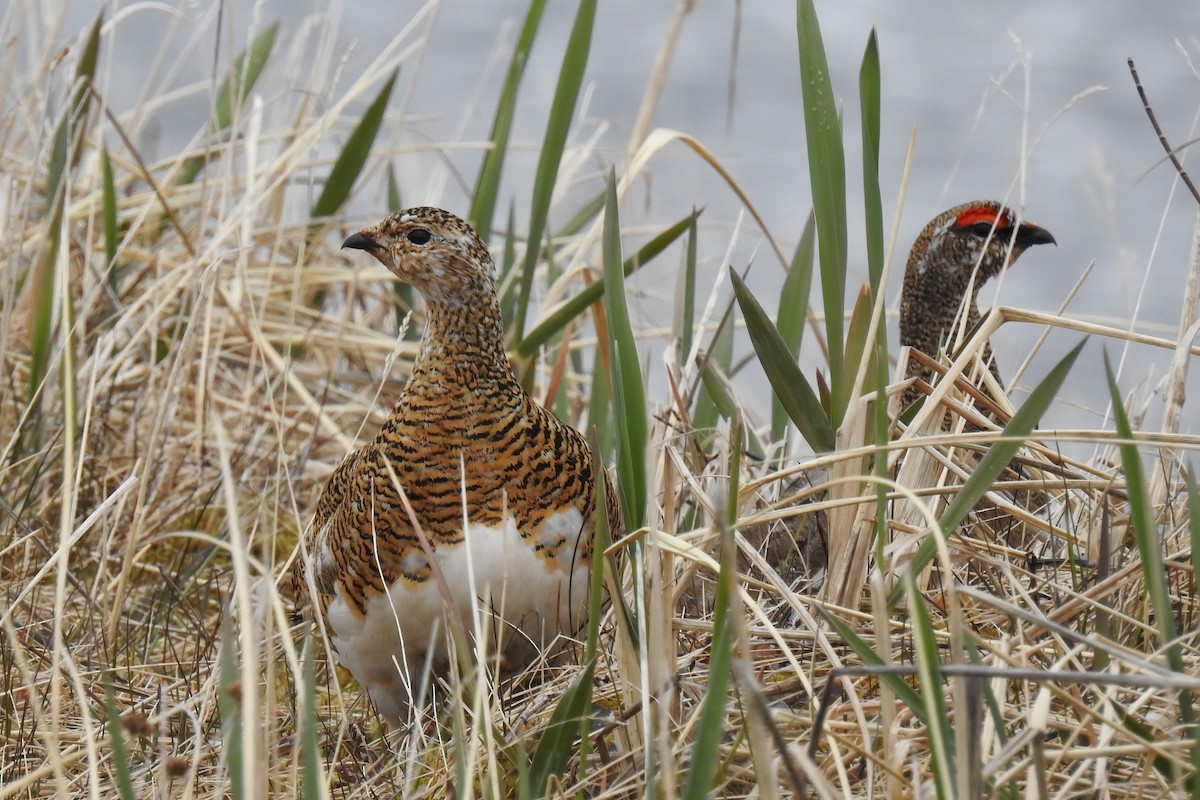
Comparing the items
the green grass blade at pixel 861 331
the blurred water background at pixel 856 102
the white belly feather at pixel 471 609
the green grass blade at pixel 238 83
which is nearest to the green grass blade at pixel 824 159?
the green grass blade at pixel 861 331

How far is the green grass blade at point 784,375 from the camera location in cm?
236

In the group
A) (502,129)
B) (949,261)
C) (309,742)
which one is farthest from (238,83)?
(309,742)

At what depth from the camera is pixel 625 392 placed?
2316 millimetres

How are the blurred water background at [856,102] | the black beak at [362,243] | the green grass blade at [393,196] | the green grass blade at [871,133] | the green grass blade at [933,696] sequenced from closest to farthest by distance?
the green grass blade at [933,696]
the green grass blade at [871,133]
the black beak at [362,243]
the green grass blade at [393,196]
the blurred water background at [856,102]

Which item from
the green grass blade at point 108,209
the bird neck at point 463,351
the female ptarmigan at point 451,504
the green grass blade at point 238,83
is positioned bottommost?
the female ptarmigan at point 451,504

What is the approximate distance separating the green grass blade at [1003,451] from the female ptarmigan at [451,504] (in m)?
0.77

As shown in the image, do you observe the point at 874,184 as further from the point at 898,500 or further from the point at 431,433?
the point at 431,433

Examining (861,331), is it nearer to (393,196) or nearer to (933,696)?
(933,696)

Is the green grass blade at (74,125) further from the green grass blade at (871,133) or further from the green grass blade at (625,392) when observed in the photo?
the green grass blade at (871,133)

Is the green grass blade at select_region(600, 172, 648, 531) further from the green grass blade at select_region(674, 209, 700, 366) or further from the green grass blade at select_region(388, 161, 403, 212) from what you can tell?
the green grass blade at select_region(388, 161, 403, 212)

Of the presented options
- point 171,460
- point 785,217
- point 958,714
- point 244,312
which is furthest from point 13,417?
point 785,217

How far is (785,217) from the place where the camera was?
27.4 ft

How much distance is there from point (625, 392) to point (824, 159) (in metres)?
0.52

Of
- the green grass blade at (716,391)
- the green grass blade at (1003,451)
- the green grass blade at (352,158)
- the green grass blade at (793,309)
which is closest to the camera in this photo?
the green grass blade at (1003,451)
